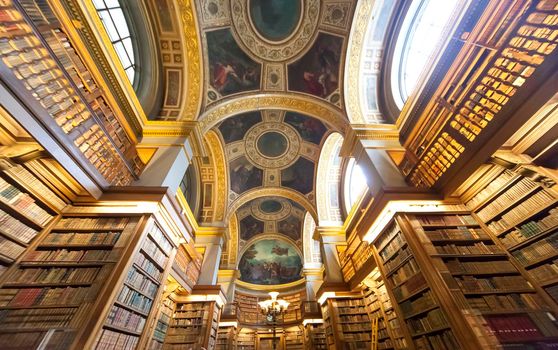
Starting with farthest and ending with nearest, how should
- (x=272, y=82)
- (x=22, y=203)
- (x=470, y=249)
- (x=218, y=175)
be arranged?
(x=218, y=175), (x=272, y=82), (x=470, y=249), (x=22, y=203)

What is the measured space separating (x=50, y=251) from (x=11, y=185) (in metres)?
1.14

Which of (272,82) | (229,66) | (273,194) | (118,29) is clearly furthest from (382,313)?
(118,29)

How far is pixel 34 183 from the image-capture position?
3213 mm

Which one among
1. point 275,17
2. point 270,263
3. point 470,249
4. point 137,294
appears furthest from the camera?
point 270,263

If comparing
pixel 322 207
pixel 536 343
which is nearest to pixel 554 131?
pixel 536 343

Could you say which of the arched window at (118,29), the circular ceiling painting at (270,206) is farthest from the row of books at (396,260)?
the circular ceiling painting at (270,206)

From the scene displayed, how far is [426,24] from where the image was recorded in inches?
216

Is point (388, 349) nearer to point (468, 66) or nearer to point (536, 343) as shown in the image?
point (536, 343)

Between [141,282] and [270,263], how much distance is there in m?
13.1

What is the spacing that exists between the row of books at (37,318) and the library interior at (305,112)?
3cm

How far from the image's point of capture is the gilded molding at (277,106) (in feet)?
24.4

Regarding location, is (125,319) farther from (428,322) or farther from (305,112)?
(305,112)

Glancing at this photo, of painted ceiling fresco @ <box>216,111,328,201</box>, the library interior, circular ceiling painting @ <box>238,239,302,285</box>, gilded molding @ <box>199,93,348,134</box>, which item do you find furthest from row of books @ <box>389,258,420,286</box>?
circular ceiling painting @ <box>238,239,302,285</box>

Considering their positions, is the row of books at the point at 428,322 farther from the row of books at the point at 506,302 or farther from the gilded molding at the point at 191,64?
the gilded molding at the point at 191,64
